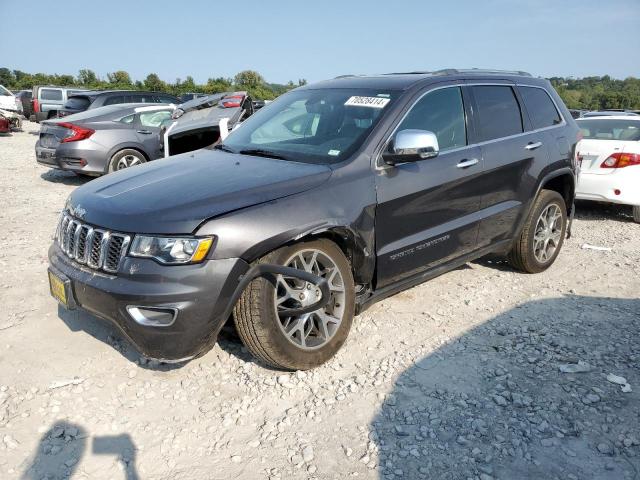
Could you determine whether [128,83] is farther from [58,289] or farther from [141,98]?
[58,289]

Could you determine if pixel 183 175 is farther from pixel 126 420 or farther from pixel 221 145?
pixel 126 420

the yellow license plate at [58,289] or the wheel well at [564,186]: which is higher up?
the wheel well at [564,186]

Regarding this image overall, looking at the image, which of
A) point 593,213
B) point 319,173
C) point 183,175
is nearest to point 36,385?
point 183,175

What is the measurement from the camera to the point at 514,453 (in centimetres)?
258

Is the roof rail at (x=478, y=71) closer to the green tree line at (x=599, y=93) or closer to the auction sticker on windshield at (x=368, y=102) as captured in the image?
the auction sticker on windshield at (x=368, y=102)

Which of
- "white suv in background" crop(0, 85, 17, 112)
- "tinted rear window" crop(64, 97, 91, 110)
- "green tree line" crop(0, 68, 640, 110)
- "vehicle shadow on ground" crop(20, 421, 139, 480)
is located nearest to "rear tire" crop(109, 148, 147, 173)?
"tinted rear window" crop(64, 97, 91, 110)

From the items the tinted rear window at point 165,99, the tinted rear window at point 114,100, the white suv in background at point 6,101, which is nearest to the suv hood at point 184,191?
the tinted rear window at point 114,100

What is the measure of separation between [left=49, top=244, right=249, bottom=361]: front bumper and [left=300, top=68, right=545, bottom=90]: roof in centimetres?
192

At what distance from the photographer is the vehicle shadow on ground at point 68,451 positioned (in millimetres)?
2447

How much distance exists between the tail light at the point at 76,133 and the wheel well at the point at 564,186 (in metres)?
7.25

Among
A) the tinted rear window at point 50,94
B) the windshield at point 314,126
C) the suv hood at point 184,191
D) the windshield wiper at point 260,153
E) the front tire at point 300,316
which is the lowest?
the front tire at point 300,316

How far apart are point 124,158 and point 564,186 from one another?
710 cm

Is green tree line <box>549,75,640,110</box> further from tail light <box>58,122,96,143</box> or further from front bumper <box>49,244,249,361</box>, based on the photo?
front bumper <box>49,244,249,361</box>

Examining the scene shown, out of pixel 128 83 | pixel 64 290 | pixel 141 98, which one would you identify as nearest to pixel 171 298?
pixel 64 290
